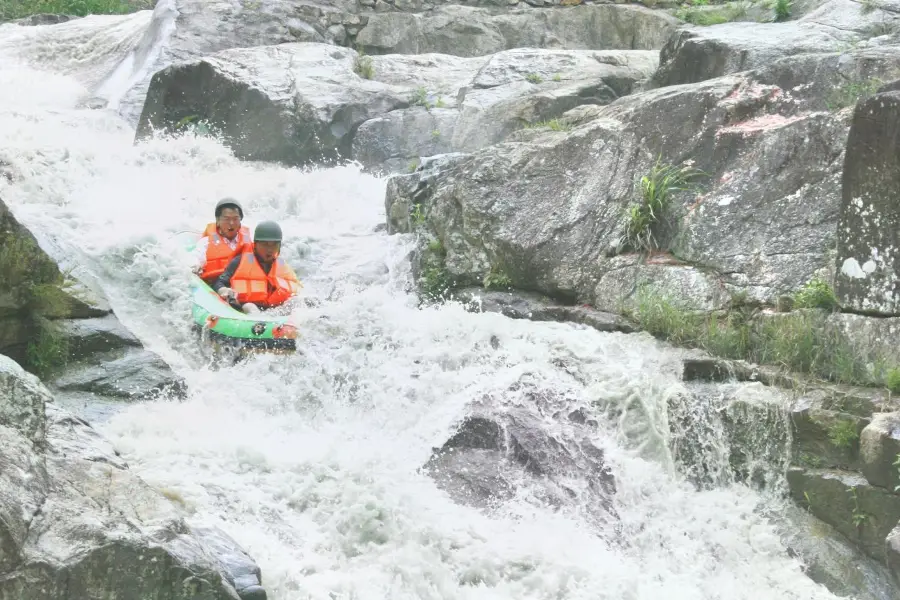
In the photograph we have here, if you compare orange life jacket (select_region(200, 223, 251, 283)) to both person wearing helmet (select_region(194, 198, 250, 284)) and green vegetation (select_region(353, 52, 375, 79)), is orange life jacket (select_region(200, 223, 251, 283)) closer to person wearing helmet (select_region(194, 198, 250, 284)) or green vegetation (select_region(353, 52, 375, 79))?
person wearing helmet (select_region(194, 198, 250, 284))

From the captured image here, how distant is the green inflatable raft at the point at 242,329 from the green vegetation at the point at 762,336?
268cm

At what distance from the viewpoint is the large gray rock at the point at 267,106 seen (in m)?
11.8

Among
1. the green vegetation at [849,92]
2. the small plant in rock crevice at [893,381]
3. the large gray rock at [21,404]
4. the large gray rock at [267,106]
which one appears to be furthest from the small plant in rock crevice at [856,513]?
the large gray rock at [267,106]

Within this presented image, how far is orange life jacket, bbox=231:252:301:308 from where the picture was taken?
7.73m

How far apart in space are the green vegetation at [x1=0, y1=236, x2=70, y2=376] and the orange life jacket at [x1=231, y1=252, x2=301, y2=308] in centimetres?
160

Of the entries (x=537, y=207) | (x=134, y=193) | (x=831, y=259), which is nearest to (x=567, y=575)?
(x=831, y=259)

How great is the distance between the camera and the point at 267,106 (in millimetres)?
11859

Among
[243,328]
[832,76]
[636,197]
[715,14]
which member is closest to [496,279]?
[636,197]

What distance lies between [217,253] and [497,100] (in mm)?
4970

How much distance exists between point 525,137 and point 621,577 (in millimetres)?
5291

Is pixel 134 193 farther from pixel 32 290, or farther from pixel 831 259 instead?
pixel 831 259

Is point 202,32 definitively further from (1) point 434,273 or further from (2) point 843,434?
(2) point 843,434

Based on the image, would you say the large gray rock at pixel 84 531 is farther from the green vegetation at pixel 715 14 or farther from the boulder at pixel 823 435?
the green vegetation at pixel 715 14

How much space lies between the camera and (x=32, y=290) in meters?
6.27
